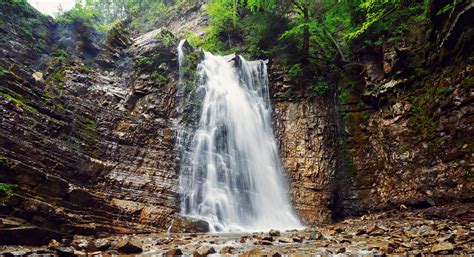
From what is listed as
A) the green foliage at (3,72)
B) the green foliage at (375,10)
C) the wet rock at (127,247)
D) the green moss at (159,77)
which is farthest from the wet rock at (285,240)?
the green moss at (159,77)

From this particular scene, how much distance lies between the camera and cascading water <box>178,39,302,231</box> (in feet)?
34.8

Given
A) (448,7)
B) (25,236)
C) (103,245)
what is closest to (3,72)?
(25,236)

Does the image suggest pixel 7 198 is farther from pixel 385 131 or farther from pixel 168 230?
pixel 385 131

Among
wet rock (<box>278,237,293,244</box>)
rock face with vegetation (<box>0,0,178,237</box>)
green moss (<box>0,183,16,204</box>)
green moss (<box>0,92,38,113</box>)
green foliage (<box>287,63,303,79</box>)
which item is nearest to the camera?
green moss (<box>0,183,16,204</box>)

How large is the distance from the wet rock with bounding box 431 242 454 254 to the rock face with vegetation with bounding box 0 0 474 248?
34 millimetres

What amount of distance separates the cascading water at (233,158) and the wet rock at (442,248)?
6.57 m

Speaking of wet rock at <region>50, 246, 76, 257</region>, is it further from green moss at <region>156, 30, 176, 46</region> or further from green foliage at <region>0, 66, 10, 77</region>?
green moss at <region>156, 30, 176, 46</region>

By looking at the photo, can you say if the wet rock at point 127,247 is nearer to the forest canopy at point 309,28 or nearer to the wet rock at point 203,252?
the wet rock at point 203,252

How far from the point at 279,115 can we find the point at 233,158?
3.36 meters

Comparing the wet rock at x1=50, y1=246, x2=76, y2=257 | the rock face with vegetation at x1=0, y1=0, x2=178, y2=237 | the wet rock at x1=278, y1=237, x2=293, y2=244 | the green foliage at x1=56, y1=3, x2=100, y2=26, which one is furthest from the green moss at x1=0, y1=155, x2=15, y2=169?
the green foliage at x1=56, y1=3, x2=100, y2=26

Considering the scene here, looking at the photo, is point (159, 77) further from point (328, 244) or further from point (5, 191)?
point (328, 244)

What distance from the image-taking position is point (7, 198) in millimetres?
6035

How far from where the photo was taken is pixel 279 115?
46.1 ft

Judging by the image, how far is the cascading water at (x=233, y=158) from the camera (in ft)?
34.8
